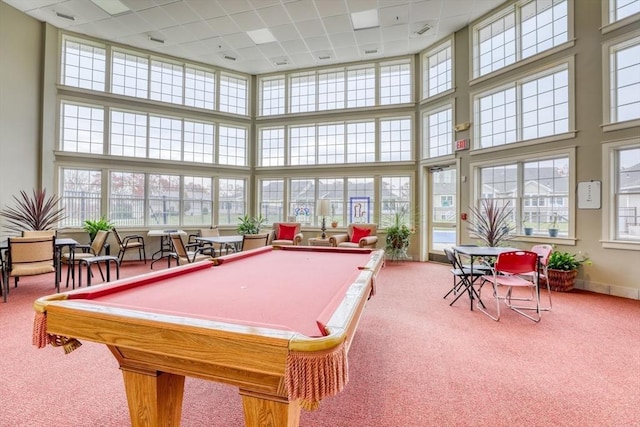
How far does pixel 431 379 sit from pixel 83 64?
29.7 feet

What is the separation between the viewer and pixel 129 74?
7332mm

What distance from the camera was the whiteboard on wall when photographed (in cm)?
452

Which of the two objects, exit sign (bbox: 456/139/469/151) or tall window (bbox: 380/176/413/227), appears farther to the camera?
tall window (bbox: 380/176/413/227)

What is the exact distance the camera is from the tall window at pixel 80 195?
671 cm

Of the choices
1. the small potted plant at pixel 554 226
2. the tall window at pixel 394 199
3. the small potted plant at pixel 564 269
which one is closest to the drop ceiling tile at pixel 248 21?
the tall window at pixel 394 199

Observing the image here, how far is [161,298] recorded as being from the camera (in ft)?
4.87

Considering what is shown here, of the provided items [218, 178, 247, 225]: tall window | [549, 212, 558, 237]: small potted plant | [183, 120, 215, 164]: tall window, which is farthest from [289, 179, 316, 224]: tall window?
[549, 212, 558, 237]: small potted plant

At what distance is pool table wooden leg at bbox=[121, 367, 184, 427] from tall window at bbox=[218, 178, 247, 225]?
7.32 meters

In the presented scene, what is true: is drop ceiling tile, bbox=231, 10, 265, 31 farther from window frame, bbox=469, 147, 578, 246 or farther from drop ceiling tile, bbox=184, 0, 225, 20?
window frame, bbox=469, 147, 578, 246

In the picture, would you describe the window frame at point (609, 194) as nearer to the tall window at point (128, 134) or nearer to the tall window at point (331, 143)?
the tall window at point (331, 143)

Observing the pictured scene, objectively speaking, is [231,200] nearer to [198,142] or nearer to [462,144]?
[198,142]

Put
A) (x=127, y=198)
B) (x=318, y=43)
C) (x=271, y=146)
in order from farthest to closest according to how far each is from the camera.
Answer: (x=271, y=146) → (x=127, y=198) → (x=318, y=43)

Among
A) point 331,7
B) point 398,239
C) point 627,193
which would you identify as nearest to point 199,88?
point 331,7

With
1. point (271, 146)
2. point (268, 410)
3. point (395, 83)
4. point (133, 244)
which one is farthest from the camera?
point (271, 146)
